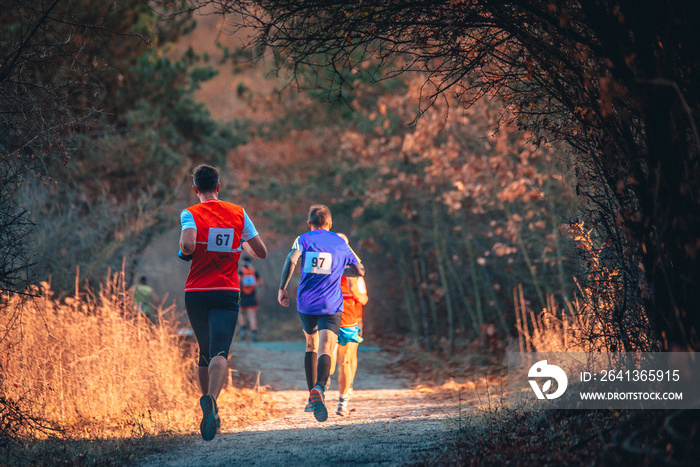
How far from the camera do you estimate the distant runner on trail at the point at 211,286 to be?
211 inches

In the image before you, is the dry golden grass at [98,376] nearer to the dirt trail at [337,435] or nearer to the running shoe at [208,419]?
the dirt trail at [337,435]

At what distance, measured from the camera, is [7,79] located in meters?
5.29

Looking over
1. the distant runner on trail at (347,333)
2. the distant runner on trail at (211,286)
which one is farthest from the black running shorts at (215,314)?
the distant runner on trail at (347,333)

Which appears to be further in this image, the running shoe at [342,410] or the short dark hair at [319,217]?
the running shoe at [342,410]

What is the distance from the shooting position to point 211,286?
5.42m

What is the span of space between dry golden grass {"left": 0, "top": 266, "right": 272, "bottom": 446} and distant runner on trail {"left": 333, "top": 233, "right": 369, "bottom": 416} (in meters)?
1.16

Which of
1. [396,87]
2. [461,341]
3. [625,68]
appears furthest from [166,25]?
[625,68]

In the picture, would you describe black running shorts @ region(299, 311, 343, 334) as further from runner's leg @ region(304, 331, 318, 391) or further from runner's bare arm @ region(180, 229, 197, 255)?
runner's bare arm @ region(180, 229, 197, 255)

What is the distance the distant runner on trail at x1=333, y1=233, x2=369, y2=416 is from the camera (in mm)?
7184

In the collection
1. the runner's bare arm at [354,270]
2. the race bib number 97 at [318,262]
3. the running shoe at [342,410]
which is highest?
the race bib number 97 at [318,262]

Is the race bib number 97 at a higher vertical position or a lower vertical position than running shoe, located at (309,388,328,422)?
higher

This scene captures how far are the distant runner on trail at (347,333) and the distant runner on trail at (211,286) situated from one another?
186cm

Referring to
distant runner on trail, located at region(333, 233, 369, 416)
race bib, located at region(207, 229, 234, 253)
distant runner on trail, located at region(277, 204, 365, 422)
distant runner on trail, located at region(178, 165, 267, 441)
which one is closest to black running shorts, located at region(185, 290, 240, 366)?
distant runner on trail, located at region(178, 165, 267, 441)

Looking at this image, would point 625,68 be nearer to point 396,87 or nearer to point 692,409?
point 692,409
